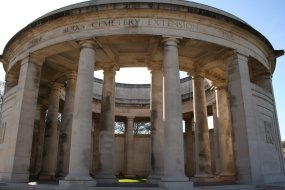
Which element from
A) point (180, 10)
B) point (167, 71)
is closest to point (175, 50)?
point (167, 71)

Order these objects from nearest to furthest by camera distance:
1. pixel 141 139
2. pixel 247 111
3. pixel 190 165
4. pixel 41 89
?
pixel 247 111
pixel 41 89
pixel 190 165
pixel 141 139

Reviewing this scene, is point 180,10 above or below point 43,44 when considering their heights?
above

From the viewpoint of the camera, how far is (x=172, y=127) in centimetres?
2777

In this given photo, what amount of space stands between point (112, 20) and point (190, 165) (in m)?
47.2

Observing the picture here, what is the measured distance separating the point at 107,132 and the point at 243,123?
17408 mm

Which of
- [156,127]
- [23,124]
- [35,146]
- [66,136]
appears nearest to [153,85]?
[156,127]

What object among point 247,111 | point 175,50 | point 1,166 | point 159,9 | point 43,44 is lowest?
point 1,166

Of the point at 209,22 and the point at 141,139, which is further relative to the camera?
the point at 141,139

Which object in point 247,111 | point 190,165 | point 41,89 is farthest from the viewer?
point 190,165

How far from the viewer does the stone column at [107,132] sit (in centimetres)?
3584

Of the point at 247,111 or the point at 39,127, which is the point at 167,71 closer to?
the point at 247,111

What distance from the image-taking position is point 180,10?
1216 inches

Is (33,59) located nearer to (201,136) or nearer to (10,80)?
(10,80)

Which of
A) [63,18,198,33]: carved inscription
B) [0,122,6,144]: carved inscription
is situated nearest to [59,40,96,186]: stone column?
[63,18,198,33]: carved inscription
